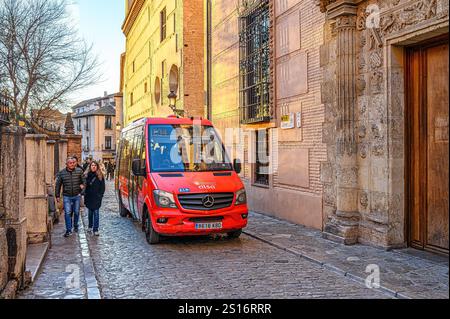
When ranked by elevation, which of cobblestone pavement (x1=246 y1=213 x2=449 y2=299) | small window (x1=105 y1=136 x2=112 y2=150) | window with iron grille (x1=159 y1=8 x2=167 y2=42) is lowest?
cobblestone pavement (x1=246 y1=213 x2=449 y2=299)

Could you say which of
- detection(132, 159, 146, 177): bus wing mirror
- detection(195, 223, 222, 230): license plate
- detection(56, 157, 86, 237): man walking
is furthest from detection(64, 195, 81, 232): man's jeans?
detection(195, 223, 222, 230): license plate

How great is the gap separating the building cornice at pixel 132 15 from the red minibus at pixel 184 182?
2665 centimetres

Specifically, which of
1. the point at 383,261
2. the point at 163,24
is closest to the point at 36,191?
the point at 383,261

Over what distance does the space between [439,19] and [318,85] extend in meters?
3.72

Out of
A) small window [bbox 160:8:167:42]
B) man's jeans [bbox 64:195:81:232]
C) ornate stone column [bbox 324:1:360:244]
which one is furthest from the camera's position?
small window [bbox 160:8:167:42]

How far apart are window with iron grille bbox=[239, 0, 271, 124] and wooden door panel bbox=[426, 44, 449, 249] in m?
5.87

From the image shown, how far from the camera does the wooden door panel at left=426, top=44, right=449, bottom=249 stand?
24.7 ft

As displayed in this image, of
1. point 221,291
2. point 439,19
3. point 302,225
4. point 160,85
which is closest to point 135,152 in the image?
point 302,225

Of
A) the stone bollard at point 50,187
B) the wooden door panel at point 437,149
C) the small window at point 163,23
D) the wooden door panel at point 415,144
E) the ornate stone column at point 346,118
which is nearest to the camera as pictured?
the wooden door panel at point 437,149

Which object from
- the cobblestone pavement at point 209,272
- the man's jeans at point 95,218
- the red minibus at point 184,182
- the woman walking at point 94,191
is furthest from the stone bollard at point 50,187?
the cobblestone pavement at point 209,272

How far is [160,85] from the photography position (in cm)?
2833

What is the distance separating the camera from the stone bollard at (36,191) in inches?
364

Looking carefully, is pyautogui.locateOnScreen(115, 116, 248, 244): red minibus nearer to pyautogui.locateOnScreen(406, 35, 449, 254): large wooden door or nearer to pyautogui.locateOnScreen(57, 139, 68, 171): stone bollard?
pyautogui.locateOnScreen(406, 35, 449, 254): large wooden door

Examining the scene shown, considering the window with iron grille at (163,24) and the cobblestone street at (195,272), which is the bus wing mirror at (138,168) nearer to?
the cobblestone street at (195,272)
